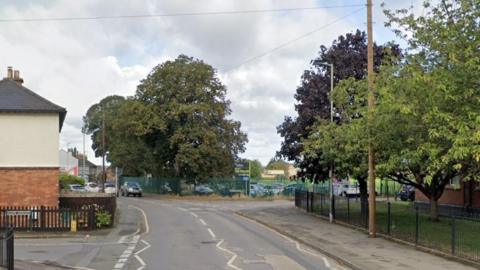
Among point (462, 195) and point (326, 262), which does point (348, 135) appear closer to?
point (326, 262)

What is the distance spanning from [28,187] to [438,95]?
18539 mm

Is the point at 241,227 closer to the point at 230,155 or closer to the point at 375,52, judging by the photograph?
the point at 375,52

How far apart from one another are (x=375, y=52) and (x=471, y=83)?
19.6 metres

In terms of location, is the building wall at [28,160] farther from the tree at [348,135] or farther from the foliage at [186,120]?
the foliage at [186,120]

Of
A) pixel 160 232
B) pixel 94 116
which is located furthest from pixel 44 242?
pixel 94 116

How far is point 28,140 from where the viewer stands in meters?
28.1

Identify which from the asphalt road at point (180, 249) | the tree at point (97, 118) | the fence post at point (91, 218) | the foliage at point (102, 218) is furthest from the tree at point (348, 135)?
the tree at point (97, 118)

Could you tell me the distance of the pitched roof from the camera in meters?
28.0

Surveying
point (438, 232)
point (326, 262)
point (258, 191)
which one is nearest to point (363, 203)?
point (438, 232)

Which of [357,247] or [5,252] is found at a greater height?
[5,252]

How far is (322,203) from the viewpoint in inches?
1448

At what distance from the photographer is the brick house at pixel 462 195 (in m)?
33.8

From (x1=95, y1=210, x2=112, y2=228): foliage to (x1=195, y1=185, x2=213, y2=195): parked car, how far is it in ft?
121

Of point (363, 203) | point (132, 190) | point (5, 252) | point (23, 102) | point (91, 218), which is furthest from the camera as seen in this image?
point (132, 190)
